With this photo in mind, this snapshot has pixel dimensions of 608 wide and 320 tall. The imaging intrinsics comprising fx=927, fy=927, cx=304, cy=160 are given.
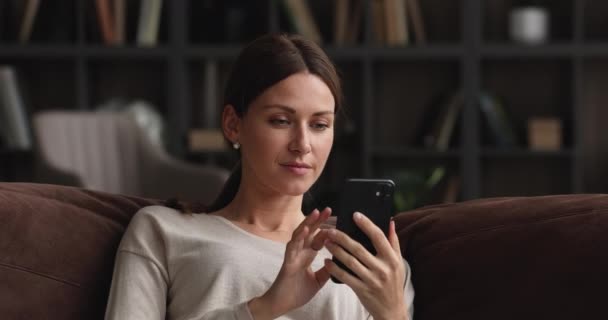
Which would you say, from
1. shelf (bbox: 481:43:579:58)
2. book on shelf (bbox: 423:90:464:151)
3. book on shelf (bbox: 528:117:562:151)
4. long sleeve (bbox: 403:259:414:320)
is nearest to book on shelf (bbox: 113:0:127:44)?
book on shelf (bbox: 423:90:464:151)

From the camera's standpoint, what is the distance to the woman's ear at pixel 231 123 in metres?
1.59

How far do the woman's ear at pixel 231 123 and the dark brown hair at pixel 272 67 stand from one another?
0.03 feet

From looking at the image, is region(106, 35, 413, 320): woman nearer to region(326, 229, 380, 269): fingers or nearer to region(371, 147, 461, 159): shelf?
region(326, 229, 380, 269): fingers

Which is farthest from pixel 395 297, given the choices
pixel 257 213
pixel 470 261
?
pixel 257 213

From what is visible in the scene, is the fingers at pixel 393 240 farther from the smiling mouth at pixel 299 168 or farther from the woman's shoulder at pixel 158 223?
the woman's shoulder at pixel 158 223

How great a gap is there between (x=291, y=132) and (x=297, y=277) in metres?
0.25

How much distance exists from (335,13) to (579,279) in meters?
3.37

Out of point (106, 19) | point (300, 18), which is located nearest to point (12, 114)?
point (106, 19)

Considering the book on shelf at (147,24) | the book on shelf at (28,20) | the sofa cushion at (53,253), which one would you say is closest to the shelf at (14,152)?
the book on shelf at (28,20)

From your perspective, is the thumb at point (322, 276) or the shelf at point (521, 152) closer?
the thumb at point (322, 276)

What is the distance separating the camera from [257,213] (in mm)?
1603

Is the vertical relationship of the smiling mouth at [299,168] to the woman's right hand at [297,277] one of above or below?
above

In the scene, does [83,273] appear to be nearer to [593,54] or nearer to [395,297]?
[395,297]

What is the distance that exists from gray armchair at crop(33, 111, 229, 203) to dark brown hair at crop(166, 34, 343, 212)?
2.25 meters
